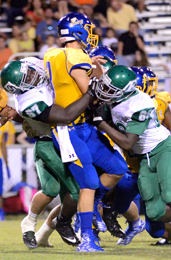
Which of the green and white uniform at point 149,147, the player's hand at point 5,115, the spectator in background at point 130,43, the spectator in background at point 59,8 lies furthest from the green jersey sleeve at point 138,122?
the spectator in background at point 59,8

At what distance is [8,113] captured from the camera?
384 centimetres

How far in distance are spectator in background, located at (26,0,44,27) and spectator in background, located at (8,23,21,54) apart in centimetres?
37

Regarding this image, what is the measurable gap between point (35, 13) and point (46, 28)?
60 centimetres

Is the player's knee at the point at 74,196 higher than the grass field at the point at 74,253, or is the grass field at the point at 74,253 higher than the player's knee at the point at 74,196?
the player's knee at the point at 74,196

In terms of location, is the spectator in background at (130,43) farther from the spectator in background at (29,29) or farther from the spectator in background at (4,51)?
the spectator in background at (4,51)

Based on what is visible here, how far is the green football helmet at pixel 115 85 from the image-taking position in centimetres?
336

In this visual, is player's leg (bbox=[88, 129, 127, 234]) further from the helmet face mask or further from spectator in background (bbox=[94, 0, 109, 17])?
spectator in background (bbox=[94, 0, 109, 17])

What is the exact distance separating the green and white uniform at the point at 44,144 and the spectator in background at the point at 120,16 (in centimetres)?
606

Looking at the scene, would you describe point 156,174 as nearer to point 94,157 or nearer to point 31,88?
point 94,157

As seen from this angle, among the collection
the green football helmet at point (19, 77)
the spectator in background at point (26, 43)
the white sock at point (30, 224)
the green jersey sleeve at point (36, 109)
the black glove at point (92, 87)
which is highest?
the green football helmet at point (19, 77)

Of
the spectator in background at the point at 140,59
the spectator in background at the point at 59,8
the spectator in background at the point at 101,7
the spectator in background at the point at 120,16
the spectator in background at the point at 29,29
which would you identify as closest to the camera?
the spectator in background at the point at 140,59

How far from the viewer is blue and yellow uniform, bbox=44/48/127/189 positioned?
3391 mm

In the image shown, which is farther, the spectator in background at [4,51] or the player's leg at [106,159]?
the spectator in background at [4,51]

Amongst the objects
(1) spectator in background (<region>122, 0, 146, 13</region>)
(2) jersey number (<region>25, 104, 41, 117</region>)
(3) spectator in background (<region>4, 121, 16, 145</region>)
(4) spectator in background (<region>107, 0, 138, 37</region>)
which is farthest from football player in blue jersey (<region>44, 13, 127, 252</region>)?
(1) spectator in background (<region>122, 0, 146, 13</region>)
